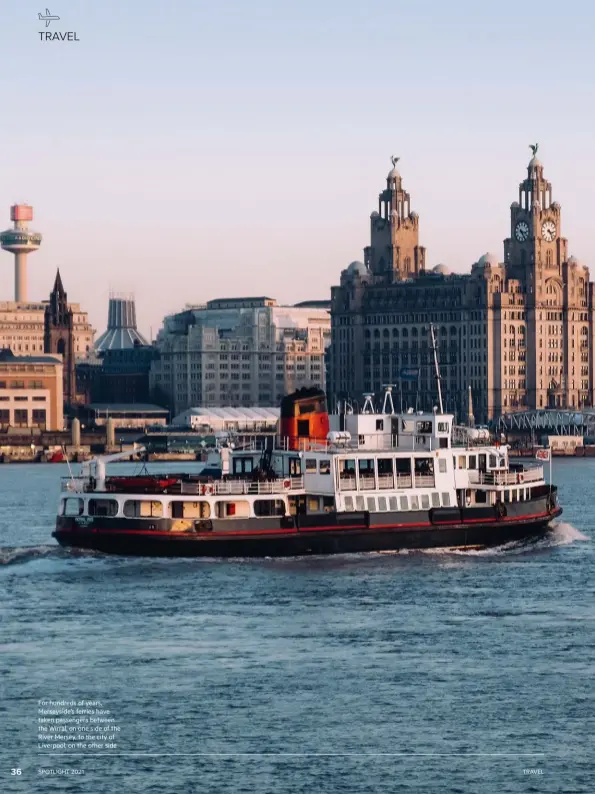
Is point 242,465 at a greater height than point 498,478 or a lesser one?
greater

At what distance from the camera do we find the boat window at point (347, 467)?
269ft

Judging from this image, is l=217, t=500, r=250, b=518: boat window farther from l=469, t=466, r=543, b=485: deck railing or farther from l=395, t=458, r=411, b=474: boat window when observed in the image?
l=469, t=466, r=543, b=485: deck railing

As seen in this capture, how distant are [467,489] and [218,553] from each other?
11919 millimetres

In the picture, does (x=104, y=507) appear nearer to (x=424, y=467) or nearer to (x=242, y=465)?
(x=242, y=465)

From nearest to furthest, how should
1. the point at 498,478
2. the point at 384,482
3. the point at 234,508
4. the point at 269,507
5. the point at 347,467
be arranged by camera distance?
the point at 234,508 → the point at 269,507 → the point at 347,467 → the point at 384,482 → the point at 498,478

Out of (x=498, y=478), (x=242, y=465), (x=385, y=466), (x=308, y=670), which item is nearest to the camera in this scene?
(x=308, y=670)

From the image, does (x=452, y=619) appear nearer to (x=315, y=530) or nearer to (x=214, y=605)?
(x=214, y=605)

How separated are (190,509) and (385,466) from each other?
8819 mm

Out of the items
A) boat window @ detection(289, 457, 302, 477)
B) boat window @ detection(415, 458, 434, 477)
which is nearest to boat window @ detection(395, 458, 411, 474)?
boat window @ detection(415, 458, 434, 477)

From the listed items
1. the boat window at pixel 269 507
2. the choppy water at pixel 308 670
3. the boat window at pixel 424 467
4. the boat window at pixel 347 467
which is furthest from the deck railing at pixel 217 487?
the boat window at pixel 424 467

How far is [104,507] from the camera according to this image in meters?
79.0

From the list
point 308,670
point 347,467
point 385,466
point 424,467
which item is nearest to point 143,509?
point 347,467

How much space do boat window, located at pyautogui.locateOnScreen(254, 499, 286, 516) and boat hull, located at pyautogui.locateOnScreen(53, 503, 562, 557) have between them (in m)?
0.49

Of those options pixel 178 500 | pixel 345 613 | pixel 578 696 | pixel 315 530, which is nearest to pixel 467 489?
pixel 315 530
